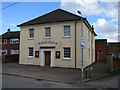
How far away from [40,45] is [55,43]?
8.17 ft

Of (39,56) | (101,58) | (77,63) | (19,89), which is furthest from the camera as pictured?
(101,58)

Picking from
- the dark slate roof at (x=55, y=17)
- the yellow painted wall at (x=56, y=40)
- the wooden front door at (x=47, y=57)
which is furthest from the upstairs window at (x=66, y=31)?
the wooden front door at (x=47, y=57)

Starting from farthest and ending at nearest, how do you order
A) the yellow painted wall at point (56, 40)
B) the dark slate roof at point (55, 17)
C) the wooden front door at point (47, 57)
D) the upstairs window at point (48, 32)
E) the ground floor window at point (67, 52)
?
the upstairs window at point (48, 32) → the wooden front door at point (47, 57) → the dark slate roof at point (55, 17) → the ground floor window at point (67, 52) → the yellow painted wall at point (56, 40)

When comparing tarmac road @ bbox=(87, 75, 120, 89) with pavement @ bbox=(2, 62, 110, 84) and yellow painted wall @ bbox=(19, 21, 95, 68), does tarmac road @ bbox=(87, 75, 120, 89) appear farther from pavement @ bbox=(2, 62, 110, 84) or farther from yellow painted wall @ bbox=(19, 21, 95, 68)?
yellow painted wall @ bbox=(19, 21, 95, 68)

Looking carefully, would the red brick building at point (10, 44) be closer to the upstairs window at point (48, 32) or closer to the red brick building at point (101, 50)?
the upstairs window at point (48, 32)

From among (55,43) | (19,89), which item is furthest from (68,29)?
(19,89)

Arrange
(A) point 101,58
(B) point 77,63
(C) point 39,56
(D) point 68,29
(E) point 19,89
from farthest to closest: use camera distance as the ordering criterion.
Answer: (A) point 101,58 < (C) point 39,56 < (D) point 68,29 < (B) point 77,63 < (E) point 19,89

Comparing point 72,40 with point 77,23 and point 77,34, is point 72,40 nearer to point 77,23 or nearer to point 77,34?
point 77,34

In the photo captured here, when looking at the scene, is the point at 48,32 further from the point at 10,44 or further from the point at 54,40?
the point at 10,44

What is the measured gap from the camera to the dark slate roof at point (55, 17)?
685 inches

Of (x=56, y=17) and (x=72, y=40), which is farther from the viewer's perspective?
(x=56, y=17)

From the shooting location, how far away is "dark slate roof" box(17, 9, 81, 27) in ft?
57.1

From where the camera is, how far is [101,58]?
28.2 metres

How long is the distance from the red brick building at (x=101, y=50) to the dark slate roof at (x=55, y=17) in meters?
13.8
